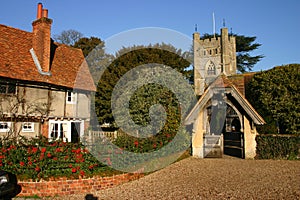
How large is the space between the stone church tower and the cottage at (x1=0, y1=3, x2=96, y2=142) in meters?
31.3

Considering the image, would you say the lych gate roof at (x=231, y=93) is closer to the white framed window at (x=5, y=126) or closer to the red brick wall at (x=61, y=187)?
the red brick wall at (x=61, y=187)

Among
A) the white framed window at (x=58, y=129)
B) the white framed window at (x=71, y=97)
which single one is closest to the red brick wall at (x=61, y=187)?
the white framed window at (x=58, y=129)

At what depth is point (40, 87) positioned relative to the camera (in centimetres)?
1794

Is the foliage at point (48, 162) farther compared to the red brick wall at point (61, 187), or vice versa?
the foliage at point (48, 162)

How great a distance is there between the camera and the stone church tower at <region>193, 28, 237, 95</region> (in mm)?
49219

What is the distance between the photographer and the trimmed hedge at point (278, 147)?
12328 mm

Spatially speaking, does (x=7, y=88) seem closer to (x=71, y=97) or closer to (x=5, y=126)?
(x=5, y=126)

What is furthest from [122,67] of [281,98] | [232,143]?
[281,98]

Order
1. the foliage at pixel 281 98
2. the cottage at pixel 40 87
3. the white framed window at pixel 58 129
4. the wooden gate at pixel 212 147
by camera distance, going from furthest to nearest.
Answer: the white framed window at pixel 58 129 < the cottage at pixel 40 87 < the foliage at pixel 281 98 < the wooden gate at pixel 212 147

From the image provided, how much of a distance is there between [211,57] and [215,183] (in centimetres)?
4638

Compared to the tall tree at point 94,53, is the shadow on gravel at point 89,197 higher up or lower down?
lower down

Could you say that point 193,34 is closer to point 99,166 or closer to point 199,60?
point 199,60

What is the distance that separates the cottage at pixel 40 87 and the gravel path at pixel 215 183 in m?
11.1

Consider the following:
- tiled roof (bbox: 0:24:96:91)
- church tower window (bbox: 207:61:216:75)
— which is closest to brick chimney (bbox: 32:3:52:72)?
tiled roof (bbox: 0:24:96:91)
